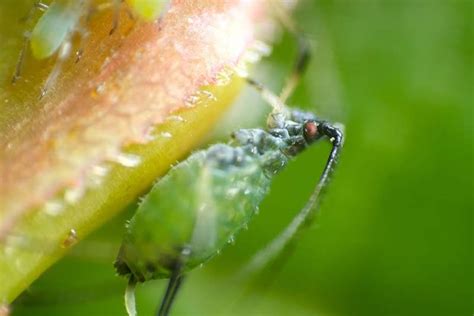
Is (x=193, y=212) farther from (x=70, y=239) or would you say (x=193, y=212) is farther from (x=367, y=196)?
(x=367, y=196)

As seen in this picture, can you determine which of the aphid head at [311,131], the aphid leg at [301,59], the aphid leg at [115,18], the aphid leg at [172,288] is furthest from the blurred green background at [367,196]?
the aphid leg at [115,18]

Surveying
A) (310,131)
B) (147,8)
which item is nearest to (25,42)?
(147,8)

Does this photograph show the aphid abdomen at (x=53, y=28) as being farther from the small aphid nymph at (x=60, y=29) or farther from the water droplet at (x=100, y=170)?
the water droplet at (x=100, y=170)

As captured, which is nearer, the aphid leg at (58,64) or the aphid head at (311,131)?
the aphid leg at (58,64)

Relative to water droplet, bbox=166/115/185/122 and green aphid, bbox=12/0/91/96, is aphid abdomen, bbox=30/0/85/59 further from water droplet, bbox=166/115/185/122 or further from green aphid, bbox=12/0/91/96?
water droplet, bbox=166/115/185/122

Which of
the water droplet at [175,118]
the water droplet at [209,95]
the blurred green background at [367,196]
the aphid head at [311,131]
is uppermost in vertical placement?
the water droplet at [209,95]
